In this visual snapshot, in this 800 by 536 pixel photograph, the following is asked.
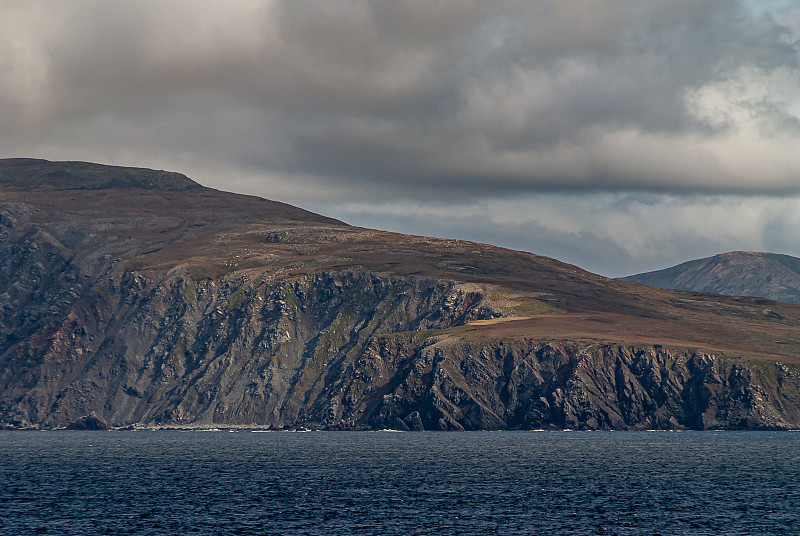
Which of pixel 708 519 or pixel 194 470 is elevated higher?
pixel 708 519

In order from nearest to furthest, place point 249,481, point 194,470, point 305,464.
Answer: point 249,481, point 194,470, point 305,464

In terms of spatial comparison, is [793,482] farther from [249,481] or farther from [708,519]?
[249,481]

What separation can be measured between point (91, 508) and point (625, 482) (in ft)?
256

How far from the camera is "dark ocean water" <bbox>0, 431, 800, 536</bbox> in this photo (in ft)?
329

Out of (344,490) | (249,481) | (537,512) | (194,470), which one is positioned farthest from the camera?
(194,470)

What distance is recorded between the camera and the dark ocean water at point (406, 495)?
100 meters

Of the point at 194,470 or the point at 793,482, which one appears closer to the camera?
the point at 793,482

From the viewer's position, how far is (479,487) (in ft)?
442

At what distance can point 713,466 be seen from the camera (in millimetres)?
166250

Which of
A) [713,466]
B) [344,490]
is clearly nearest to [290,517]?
[344,490]

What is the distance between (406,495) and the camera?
126 m

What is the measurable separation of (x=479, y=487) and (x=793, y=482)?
1921 inches

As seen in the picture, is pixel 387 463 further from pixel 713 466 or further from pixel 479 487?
pixel 713 466

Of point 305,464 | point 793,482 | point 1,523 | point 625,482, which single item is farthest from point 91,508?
point 793,482
